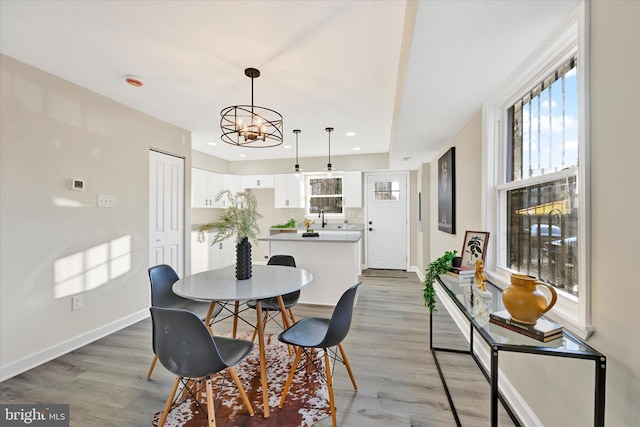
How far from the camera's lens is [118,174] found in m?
3.09

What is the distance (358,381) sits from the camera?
2074 mm

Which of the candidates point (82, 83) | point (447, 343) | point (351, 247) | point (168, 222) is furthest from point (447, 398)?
point (82, 83)

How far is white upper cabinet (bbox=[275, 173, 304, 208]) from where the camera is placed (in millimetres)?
6152

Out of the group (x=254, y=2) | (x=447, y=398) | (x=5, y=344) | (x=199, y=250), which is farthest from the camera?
(x=199, y=250)

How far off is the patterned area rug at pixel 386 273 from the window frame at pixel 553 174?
3.27 m

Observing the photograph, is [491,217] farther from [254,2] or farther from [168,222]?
[168,222]

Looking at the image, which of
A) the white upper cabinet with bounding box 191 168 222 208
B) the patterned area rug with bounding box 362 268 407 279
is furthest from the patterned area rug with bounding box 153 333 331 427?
the white upper cabinet with bounding box 191 168 222 208

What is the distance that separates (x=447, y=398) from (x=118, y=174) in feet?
12.1

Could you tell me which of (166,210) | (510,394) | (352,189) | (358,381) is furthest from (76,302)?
(352,189)

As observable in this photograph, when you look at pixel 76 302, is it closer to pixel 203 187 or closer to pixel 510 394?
pixel 203 187

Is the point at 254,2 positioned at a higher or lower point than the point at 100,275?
higher

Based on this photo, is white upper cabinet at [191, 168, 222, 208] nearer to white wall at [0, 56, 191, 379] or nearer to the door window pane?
white wall at [0, 56, 191, 379]

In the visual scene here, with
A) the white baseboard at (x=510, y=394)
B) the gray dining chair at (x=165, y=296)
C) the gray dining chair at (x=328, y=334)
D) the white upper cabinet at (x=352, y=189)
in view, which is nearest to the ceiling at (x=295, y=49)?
the gray dining chair at (x=328, y=334)

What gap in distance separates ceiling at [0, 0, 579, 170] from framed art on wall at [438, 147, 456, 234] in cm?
42
